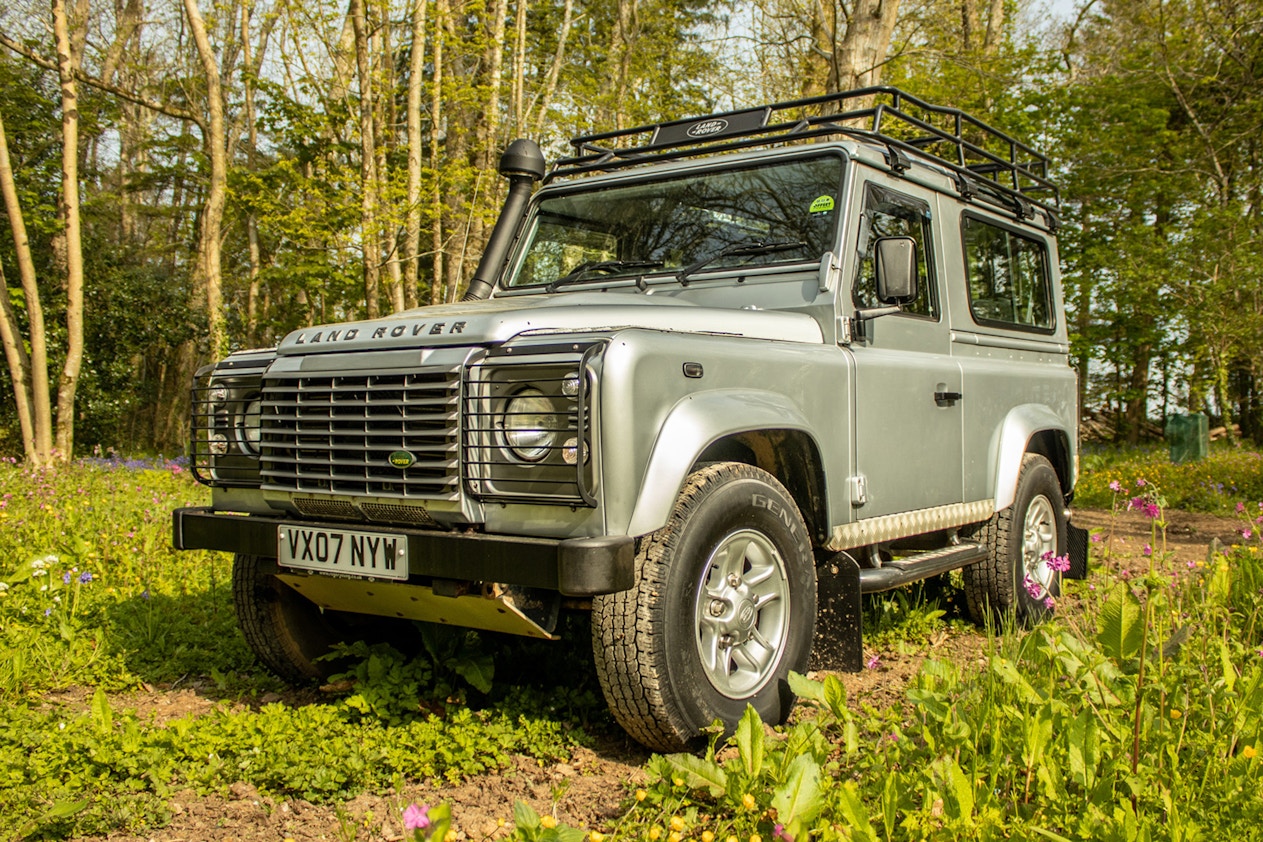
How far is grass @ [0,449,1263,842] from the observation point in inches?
93.9

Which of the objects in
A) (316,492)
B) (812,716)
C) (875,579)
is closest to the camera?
(316,492)

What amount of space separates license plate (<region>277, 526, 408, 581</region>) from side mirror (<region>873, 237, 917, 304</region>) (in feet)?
6.75

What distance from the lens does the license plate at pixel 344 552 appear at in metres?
3.03

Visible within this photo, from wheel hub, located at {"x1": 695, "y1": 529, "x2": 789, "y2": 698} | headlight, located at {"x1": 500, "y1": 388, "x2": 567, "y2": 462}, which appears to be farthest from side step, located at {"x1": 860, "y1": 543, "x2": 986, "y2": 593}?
headlight, located at {"x1": 500, "y1": 388, "x2": 567, "y2": 462}

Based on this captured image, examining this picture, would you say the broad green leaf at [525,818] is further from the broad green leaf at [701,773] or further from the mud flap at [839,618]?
the mud flap at [839,618]

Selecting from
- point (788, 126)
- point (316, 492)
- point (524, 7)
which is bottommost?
point (316, 492)

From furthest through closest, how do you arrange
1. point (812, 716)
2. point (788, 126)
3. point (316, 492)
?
point (788, 126) → point (812, 716) → point (316, 492)

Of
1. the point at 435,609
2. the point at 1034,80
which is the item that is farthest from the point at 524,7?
the point at 435,609

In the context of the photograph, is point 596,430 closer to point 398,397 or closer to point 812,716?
point 398,397

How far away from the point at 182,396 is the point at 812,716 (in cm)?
2020

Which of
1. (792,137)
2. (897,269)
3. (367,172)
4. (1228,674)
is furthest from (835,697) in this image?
(367,172)

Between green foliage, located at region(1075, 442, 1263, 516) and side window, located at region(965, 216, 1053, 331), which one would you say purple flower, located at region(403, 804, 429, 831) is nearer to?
side window, located at region(965, 216, 1053, 331)

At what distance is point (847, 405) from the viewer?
3.87 m

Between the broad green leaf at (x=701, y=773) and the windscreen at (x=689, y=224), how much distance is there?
7.05ft
